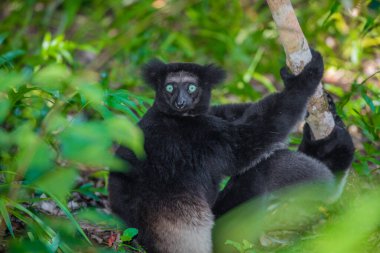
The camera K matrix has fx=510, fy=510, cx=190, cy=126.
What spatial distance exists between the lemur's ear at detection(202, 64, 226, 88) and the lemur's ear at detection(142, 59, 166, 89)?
35 cm

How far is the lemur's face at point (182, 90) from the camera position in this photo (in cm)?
406

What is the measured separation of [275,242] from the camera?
176 inches

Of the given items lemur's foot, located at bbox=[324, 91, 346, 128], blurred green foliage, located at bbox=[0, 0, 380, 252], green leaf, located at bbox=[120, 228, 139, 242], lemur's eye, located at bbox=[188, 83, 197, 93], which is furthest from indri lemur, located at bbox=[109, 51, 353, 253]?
blurred green foliage, located at bbox=[0, 0, 380, 252]

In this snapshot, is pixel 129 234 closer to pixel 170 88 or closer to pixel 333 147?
pixel 170 88

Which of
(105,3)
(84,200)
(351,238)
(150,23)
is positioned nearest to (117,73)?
(150,23)

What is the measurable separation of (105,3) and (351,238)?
759 cm

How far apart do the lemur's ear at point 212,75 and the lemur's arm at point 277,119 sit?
565 millimetres

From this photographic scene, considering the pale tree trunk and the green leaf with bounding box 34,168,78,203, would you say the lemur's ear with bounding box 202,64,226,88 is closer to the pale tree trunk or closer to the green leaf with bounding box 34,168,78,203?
the pale tree trunk

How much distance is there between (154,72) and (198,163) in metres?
0.95

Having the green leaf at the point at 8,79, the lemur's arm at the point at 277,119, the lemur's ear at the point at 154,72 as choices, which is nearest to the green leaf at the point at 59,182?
the green leaf at the point at 8,79

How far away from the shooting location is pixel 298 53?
12.1 ft

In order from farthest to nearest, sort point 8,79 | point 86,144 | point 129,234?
point 129,234, point 8,79, point 86,144

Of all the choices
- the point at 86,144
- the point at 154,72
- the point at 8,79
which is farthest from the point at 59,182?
the point at 154,72

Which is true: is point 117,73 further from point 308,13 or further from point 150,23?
point 308,13
